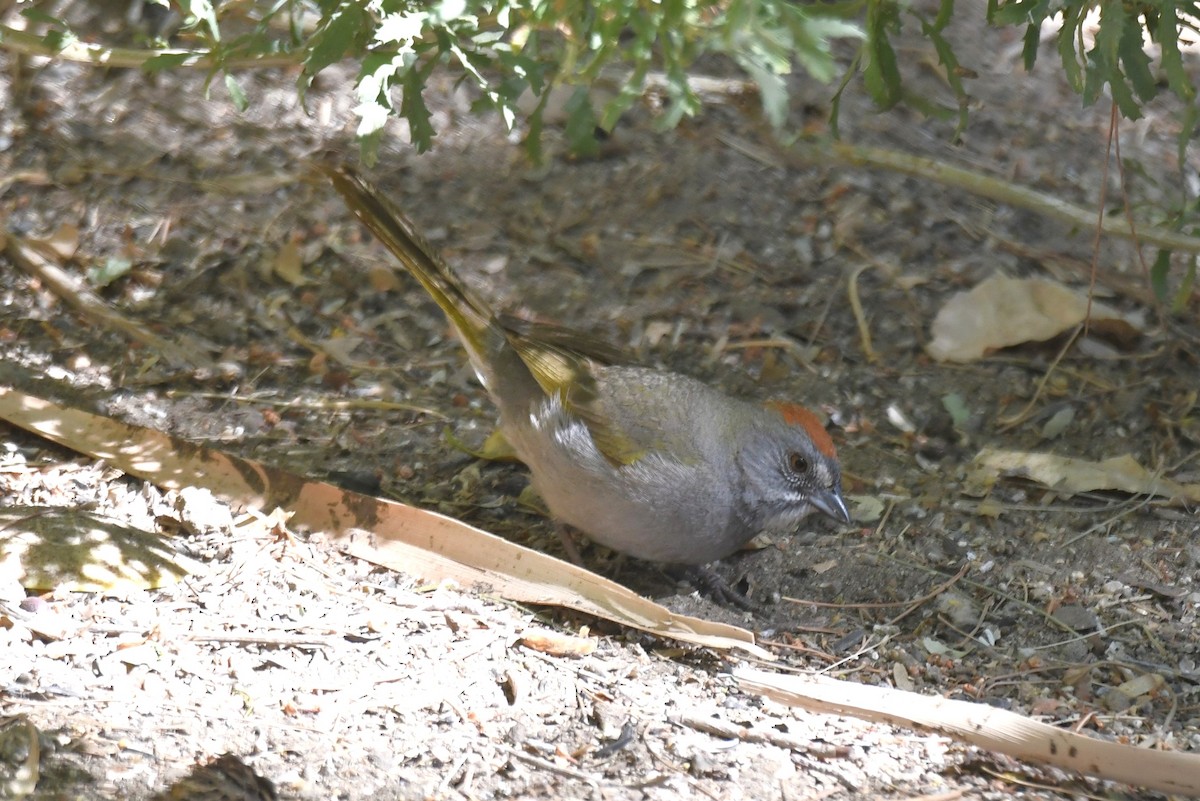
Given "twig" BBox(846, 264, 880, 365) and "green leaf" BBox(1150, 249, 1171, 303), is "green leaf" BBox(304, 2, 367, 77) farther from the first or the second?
"green leaf" BBox(1150, 249, 1171, 303)

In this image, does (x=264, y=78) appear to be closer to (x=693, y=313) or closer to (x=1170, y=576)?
(x=693, y=313)

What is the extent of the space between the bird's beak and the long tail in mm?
1291

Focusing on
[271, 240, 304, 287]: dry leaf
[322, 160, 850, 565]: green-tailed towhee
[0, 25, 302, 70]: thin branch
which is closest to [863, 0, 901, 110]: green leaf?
[322, 160, 850, 565]: green-tailed towhee

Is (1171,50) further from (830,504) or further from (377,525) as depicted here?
(377,525)

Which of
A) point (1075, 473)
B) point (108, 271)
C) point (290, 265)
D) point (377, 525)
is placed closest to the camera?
point (377, 525)

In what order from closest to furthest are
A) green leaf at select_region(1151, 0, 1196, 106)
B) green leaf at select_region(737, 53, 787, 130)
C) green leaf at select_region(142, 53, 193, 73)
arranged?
green leaf at select_region(737, 53, 787, 130)
green leaf at select_region(1151, 0, 1196, 106)
green leaf at select_region(142, 53, 193, 73)

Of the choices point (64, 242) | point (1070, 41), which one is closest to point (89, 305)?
point (64, 242)

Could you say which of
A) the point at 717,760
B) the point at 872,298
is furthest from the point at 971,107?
the point at 717,760

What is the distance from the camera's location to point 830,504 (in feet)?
14.6

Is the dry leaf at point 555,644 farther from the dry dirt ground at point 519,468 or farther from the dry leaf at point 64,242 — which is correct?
the dry leaf at point 64,242

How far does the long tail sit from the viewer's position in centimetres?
471

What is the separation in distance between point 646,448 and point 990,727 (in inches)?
60.8

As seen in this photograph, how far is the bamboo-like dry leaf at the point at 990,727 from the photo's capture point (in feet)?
10.4

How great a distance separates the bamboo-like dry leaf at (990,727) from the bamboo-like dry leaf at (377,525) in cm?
28
